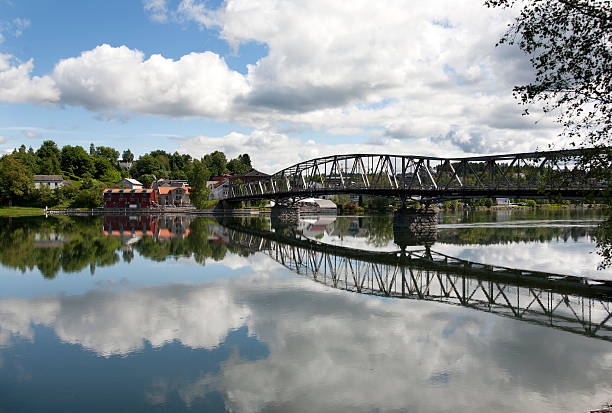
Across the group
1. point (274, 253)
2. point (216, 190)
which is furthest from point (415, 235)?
point (216, 190)

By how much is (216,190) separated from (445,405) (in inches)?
6961

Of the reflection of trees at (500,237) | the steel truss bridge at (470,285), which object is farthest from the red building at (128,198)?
the steel truss bridge at (470,285)

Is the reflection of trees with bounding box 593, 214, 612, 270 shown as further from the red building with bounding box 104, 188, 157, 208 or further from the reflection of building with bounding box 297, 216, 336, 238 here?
the red building with bounding box 104, 188, 157, 208

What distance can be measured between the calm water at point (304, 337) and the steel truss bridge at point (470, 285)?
0.60ft

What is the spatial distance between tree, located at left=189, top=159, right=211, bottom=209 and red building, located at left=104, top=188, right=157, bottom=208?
59.8ft

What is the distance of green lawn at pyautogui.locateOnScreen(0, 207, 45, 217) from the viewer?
13162cm

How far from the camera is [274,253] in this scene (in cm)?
5016

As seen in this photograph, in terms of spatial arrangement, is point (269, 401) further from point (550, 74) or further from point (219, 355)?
point (550, 74)

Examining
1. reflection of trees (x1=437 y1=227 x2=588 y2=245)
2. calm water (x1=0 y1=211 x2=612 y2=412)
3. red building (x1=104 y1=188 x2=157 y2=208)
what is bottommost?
calm water (x1=0 y1=211 x2=612 y2=412)

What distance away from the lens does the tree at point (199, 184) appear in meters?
144

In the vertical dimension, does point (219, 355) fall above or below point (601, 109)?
below

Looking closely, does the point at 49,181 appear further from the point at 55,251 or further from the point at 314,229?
the point at 55,251

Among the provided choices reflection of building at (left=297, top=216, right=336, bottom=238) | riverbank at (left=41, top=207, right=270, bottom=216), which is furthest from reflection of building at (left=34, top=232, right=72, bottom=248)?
riverbank at (left=41, top=207, right=270, bottom=216)

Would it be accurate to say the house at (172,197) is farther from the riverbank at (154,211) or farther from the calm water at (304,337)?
the calm water at (304,337)
